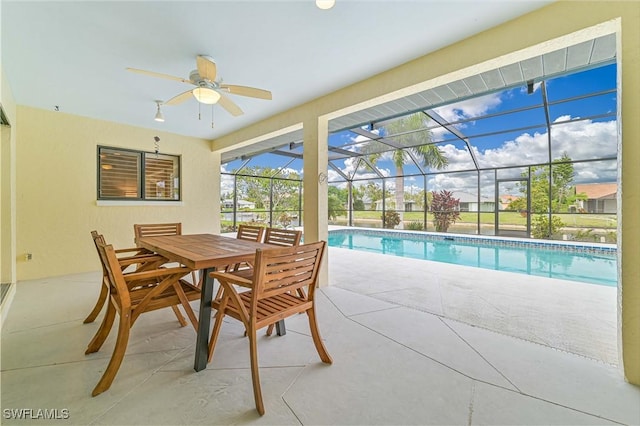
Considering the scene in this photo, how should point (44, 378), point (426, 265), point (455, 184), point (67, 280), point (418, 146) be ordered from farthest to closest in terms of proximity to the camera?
point (455, 184) < point (418, 146) < point (426, 265) < point (67, 280) < point (44, 378)

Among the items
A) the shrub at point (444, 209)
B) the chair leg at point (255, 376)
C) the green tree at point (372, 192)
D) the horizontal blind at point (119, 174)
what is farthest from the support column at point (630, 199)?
the green tree at point (372, 192)

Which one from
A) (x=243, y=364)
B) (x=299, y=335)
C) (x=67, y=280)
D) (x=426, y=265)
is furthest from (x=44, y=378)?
(x=426, y=265)

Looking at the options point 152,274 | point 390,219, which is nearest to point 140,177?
point 152,274

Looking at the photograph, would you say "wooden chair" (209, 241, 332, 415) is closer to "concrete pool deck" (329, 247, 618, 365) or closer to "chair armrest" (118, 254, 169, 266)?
"chair armrest" (118, 254, 169, 266)

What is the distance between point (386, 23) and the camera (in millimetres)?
2100

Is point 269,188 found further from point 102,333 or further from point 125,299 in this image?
point 125,299

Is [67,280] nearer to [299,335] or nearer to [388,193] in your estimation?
[299,335]

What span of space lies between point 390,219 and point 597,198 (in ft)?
18.7

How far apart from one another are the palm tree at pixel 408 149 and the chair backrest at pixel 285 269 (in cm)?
602

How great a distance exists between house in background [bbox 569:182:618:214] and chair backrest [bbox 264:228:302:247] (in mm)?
7990

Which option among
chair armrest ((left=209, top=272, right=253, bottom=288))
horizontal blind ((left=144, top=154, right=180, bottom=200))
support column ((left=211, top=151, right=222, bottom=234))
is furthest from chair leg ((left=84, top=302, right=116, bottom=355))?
support column ((left=211, top=151, right=222, bottom=234))

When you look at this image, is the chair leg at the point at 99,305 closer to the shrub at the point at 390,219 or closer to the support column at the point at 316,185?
the support column at the point at 316,185

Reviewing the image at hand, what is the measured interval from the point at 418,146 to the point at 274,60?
6589 mm

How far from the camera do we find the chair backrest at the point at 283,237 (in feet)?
8.85
